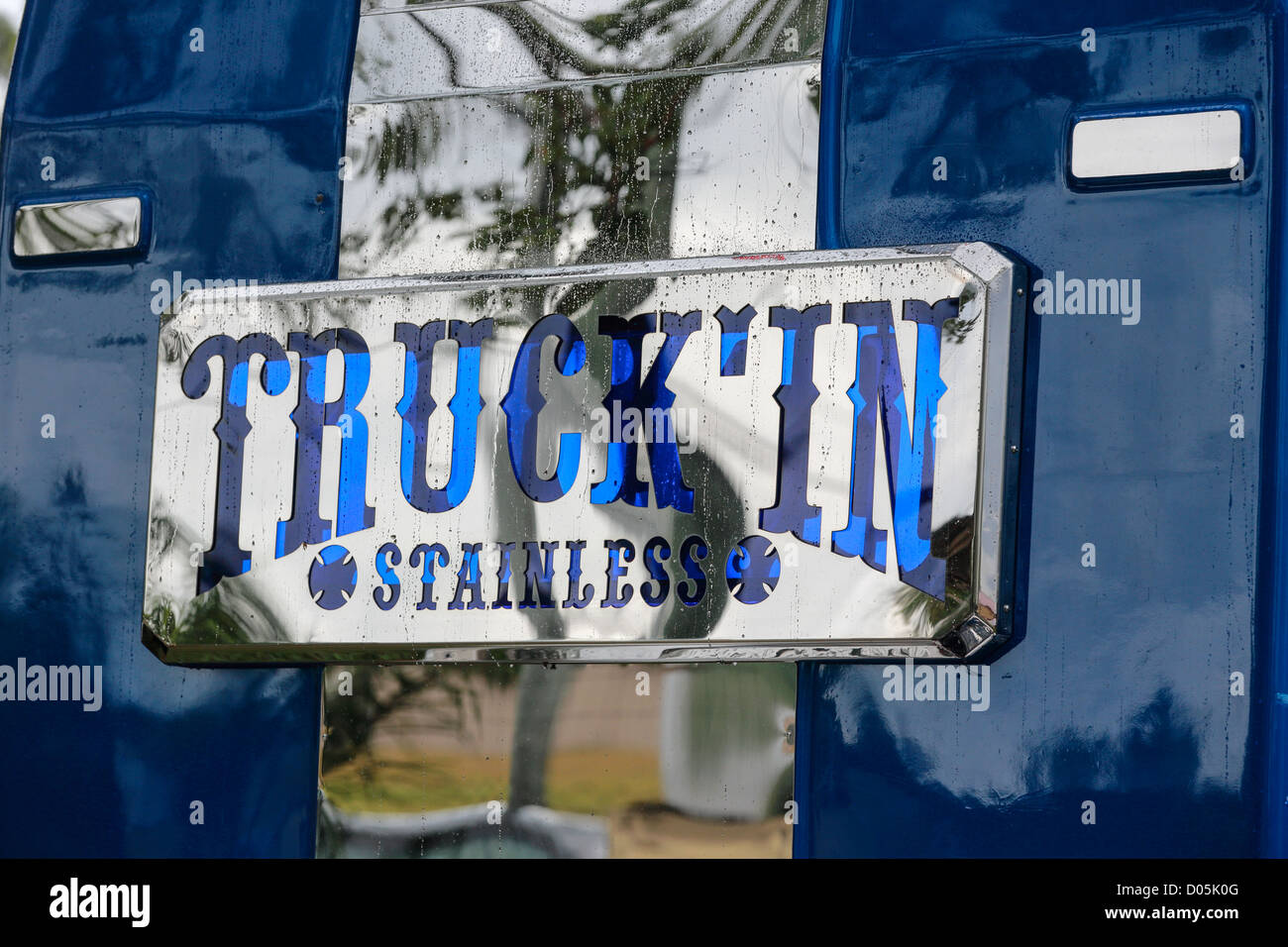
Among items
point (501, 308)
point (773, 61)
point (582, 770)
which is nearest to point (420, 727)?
point (582, 770)

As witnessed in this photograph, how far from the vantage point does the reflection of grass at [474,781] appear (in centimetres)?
336

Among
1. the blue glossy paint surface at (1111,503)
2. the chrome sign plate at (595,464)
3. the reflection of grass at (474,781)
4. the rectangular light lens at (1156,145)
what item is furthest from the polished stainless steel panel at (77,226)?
the rectangular light lens at (1156,145)

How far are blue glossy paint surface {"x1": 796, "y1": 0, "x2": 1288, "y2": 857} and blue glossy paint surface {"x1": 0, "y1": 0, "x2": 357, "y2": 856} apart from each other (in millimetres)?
1280

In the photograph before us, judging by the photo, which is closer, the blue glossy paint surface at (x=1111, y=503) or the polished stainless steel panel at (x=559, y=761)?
the blue glossy paint surface at (x=1111, y=503)

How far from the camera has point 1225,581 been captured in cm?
301

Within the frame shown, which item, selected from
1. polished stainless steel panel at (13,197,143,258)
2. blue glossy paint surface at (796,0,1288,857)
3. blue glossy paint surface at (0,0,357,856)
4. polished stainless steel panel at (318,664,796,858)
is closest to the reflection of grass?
polished stainless steel panel at (318,664,796,858)

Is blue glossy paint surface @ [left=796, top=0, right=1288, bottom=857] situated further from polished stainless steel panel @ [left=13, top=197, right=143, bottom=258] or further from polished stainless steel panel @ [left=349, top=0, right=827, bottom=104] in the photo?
polished stainless steel panel @ [left=13, top=197, right=143, bottom=258]

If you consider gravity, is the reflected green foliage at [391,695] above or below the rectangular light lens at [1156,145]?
below

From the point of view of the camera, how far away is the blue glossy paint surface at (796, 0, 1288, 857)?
3.01m

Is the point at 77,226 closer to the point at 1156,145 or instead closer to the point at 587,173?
the point at 587,173

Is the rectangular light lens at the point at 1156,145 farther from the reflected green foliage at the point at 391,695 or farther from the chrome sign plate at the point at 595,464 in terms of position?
the reflected green foliage at the point at 391,695

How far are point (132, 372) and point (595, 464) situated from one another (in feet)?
3.96

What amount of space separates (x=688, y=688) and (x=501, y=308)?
87 centimetres

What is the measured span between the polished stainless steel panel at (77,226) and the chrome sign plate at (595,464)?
282mm
